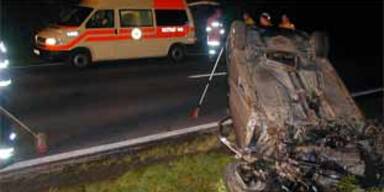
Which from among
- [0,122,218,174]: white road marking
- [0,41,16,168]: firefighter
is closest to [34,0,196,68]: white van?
[0,122,218,174]: white road marking

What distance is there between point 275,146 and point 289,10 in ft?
82.6

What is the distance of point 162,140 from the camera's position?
390 inches

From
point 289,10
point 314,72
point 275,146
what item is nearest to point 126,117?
point 314,72

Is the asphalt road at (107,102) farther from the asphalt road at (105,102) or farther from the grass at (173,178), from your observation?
the grass at (173,178)

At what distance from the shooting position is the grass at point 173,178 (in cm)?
761

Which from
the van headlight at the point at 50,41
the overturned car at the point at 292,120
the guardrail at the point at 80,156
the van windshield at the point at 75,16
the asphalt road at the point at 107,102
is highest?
the van windshield at the point at 75,16

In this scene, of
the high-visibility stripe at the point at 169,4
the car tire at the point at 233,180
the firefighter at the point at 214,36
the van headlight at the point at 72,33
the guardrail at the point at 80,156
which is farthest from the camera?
the high-visibility stripe at the point at 169,4

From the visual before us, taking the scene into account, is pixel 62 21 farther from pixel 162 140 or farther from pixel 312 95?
pixel 312 95

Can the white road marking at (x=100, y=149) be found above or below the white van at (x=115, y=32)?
below

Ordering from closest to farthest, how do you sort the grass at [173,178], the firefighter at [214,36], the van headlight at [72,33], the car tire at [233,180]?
the car tire at [233,180]
the grass at [173,178]
the van headlight at [72,33]
the firefighter at [214,36]

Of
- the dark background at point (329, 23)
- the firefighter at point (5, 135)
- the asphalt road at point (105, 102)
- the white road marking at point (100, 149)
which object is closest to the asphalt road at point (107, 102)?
the asphalt road at point (105, 102)

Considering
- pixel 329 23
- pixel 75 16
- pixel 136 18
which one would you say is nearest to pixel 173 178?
pixel 75 16

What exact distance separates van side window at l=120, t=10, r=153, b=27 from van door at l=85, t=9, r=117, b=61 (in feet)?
1.10

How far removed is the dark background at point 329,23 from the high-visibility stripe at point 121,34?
2364 millimetres
